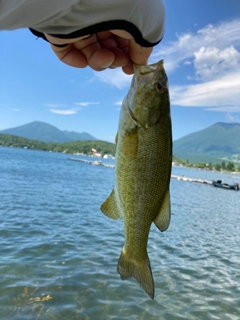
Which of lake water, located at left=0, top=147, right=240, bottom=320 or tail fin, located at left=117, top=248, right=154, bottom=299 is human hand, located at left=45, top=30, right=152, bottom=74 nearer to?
tail fin, located at left=117, top=248, right=154, bottom=299

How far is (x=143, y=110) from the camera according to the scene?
1.99 metres

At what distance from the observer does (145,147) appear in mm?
2004

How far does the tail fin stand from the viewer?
2250 mm

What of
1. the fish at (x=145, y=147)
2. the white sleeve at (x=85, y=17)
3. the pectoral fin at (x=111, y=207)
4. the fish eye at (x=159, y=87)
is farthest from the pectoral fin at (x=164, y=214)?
the white sleeve at (x=85, y=17)

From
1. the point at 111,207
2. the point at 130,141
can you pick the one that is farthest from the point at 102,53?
the point at 111,207

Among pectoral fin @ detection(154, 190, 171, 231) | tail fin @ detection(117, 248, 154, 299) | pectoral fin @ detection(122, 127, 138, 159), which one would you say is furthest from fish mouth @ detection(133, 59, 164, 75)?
tail fin @ detection(117, 248, 154, 299)

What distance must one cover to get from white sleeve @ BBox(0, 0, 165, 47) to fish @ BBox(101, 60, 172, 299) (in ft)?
1.50

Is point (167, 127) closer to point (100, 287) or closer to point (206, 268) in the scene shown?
point (100, 287)

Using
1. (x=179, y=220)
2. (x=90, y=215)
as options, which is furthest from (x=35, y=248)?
(x=179, y=220)

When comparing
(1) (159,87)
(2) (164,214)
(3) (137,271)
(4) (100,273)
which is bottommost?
(4) (100,273)

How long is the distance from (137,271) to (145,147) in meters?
0.97

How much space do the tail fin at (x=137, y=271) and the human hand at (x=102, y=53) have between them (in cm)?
142

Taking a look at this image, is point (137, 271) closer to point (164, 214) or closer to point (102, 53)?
point (164, 214)

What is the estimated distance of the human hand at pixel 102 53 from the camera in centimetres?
185
